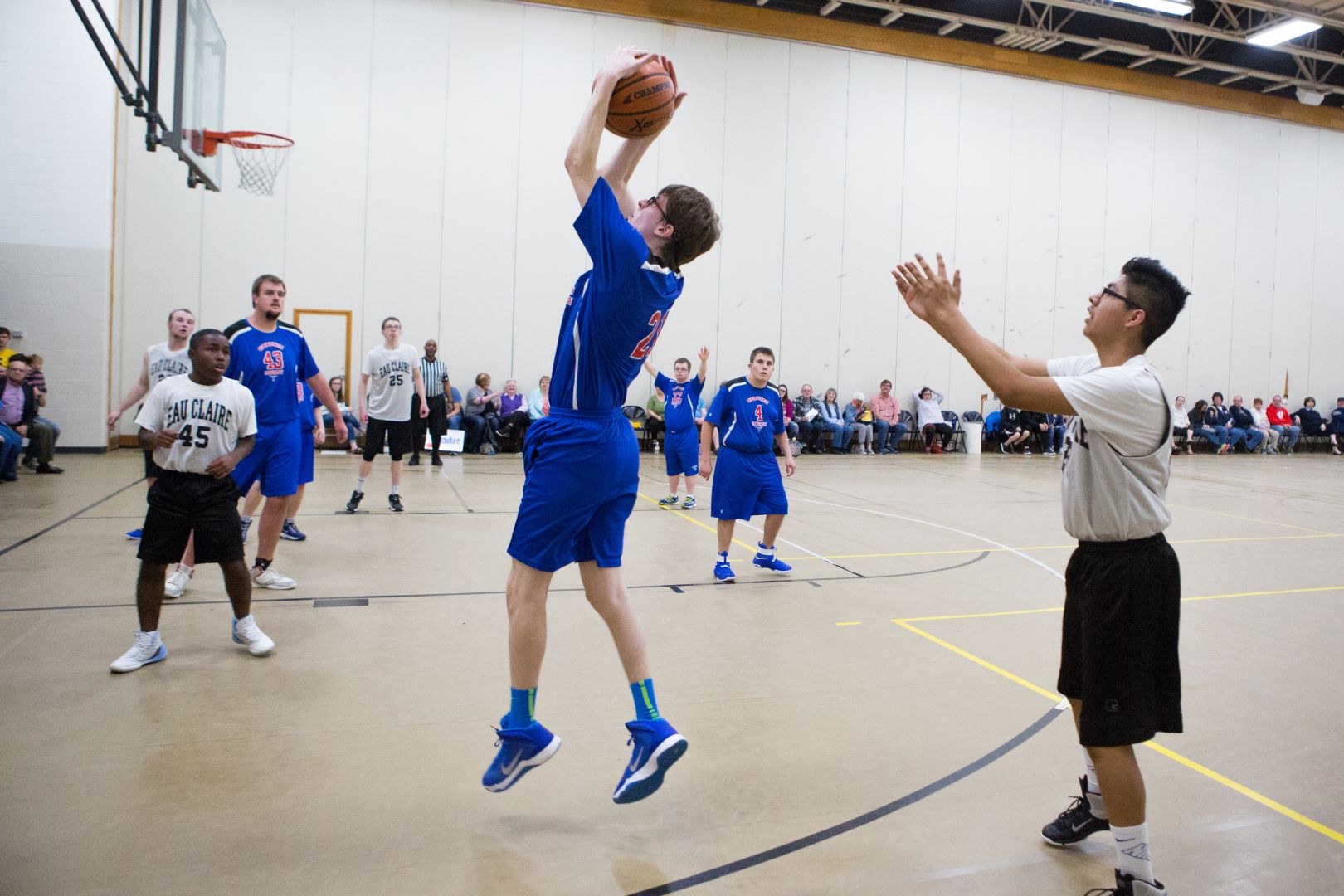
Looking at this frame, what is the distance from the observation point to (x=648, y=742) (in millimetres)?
2961

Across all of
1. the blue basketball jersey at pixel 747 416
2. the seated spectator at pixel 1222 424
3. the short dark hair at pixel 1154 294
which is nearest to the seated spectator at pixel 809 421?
the seated spectator at pixel 1222 424

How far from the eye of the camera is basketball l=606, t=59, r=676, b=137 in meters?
2.96

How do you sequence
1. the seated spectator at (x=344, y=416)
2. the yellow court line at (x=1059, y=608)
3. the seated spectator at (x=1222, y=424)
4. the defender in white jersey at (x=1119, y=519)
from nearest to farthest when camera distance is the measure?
the defender in white jersey at (x=1119, y=519)
the yellow court line at (x=1059, y=608)
the seated spectator at (x=344, y=416)
the seated spectator at (x=1222, y=424)

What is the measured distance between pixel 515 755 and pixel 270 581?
141 inches

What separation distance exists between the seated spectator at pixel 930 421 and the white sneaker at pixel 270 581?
1573 centimetres

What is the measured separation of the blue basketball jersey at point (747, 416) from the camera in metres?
6.85

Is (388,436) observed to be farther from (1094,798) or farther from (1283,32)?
(1283,32)

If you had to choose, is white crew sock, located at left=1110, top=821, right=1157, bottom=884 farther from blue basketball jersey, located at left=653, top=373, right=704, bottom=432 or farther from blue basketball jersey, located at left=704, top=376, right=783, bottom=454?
blue basketball jersey, located at left=653, top=373, right=704, bottom=432

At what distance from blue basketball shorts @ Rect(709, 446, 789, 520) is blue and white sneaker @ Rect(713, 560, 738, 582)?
36cm

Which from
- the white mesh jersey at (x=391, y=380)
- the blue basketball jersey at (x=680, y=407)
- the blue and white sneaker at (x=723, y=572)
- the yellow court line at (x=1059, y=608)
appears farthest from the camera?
the blue basketball jersey at (x=680, y=407)

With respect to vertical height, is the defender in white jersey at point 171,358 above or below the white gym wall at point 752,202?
below

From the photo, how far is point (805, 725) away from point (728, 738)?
0.38m

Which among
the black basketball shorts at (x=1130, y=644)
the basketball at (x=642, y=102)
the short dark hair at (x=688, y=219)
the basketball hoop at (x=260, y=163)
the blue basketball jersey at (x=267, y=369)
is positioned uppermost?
the basketball hoop at (x=260, y=163)

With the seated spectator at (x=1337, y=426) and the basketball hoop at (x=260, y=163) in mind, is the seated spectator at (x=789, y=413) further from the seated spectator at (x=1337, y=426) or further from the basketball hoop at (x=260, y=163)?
the seated spectator at (x=1337, y=426)
